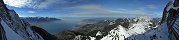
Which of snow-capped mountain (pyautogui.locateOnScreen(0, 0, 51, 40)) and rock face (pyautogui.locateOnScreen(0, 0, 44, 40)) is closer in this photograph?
rock face (pyautogui.locateOnScreen(0, 0, 44, 40))

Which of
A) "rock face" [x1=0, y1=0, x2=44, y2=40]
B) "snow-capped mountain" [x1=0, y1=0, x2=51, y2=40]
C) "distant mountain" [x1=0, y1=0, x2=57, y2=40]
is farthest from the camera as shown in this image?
"snow-capped mountain" [x1=0, y1=0, x2=51, y2=40]

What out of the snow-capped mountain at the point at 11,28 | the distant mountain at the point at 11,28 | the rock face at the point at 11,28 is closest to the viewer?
the distant mountain at the point at 11,28

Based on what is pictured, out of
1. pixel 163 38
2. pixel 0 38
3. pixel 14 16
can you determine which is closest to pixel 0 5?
pixel 14 16

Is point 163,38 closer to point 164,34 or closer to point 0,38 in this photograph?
point 164,34

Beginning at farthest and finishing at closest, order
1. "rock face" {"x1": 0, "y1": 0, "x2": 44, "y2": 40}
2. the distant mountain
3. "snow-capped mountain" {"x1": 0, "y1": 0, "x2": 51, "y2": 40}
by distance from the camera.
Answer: "snow-capped mountain" {"x1": 0, "y1": 0, "x2": 51, "y2": 40}, "rock face" {"x1": 0, "y1": 0, "x2": 44, "y2": 40}, the distant mountain

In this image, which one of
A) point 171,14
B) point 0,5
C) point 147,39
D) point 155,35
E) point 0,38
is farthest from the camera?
A: point 147,39

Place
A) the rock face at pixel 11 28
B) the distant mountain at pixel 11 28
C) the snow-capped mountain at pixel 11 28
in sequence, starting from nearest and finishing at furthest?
the distant mountain at pixel 11 28 → the rock face at pixel 11 28 → the snow-capped mountain at pixel 11 28

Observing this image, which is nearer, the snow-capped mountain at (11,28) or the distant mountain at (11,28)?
the distant mountain at (11,28)

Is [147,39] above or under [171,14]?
under

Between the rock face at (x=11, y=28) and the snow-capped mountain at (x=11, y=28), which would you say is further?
the snow-capped mountain at (x=11, y=28)

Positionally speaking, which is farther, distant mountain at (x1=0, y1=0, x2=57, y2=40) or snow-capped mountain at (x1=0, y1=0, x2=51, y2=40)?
snow-capped mountain at (x1=0, y1=0, x2=51, y2=40)

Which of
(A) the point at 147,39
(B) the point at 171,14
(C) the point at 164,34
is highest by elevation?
(B) the point at 171,14
